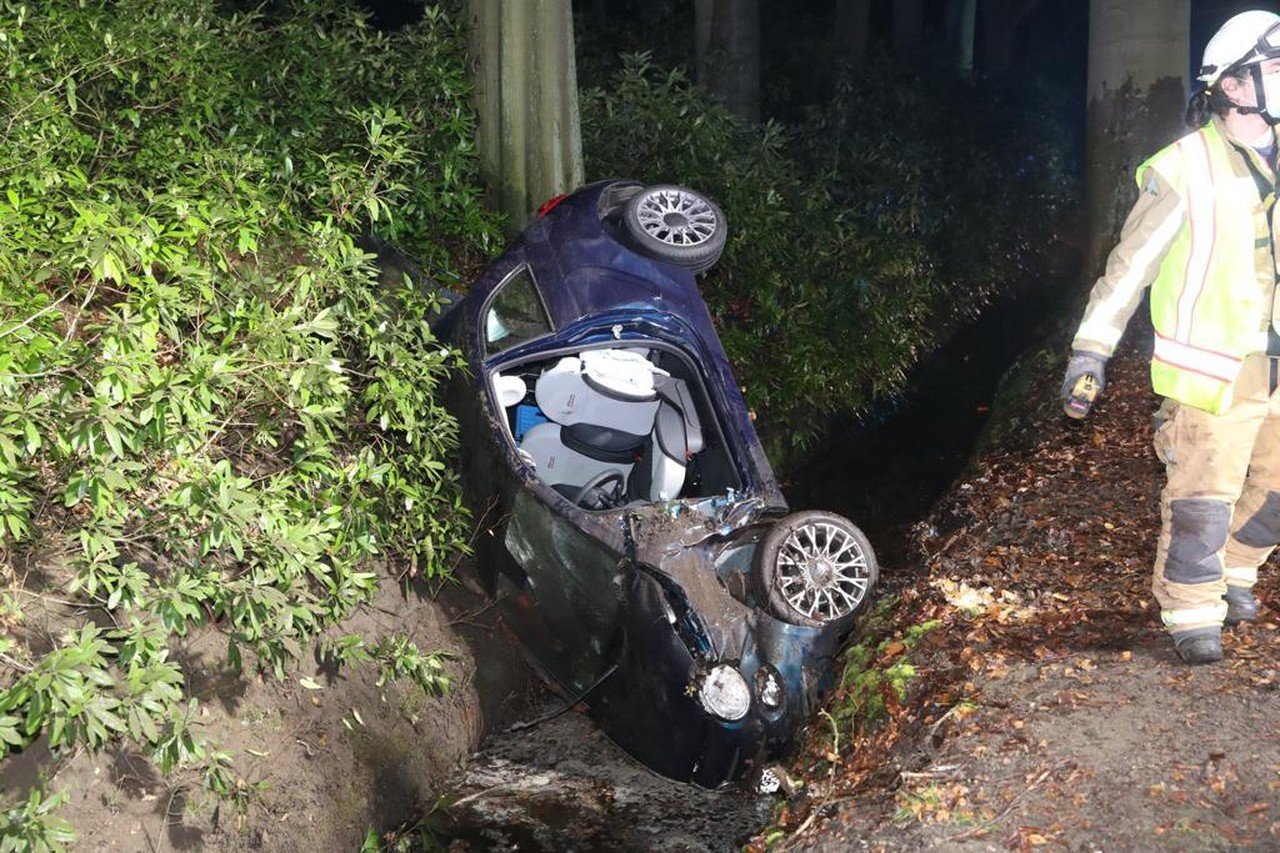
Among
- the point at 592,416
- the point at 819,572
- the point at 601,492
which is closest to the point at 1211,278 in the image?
the point at 819,572

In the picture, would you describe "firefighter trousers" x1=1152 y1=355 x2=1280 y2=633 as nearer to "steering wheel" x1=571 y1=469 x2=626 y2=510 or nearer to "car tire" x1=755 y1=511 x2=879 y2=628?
"car tire" x1=755 y1=511 x2=879 y2=628

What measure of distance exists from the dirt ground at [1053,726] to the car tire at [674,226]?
83.6 inches

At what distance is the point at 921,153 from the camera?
14.4 metres

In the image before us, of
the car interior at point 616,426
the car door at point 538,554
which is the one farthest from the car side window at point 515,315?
the car interior at point 616,426

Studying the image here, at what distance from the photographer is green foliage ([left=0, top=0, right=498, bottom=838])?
4.18 meters

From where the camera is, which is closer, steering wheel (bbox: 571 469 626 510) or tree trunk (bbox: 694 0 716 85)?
steering wheel (bbox: 571 469 626 510)

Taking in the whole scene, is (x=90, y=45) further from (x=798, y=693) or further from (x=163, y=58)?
(x=798, y=693)

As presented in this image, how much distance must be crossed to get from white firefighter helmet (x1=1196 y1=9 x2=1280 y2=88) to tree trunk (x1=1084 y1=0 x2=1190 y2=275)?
5.96 meters

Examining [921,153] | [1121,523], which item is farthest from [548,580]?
[921,153]

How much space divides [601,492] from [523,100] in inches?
161

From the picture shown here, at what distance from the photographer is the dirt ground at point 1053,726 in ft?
14.1

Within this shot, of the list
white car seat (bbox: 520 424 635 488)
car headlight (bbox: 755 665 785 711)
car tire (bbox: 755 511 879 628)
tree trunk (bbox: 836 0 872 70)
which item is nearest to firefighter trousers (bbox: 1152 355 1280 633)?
car tire (bbox: 755 511 879 628)

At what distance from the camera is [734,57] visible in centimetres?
1422

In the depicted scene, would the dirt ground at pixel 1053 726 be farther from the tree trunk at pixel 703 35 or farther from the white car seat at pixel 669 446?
the tree trunk at pixel 703 35
